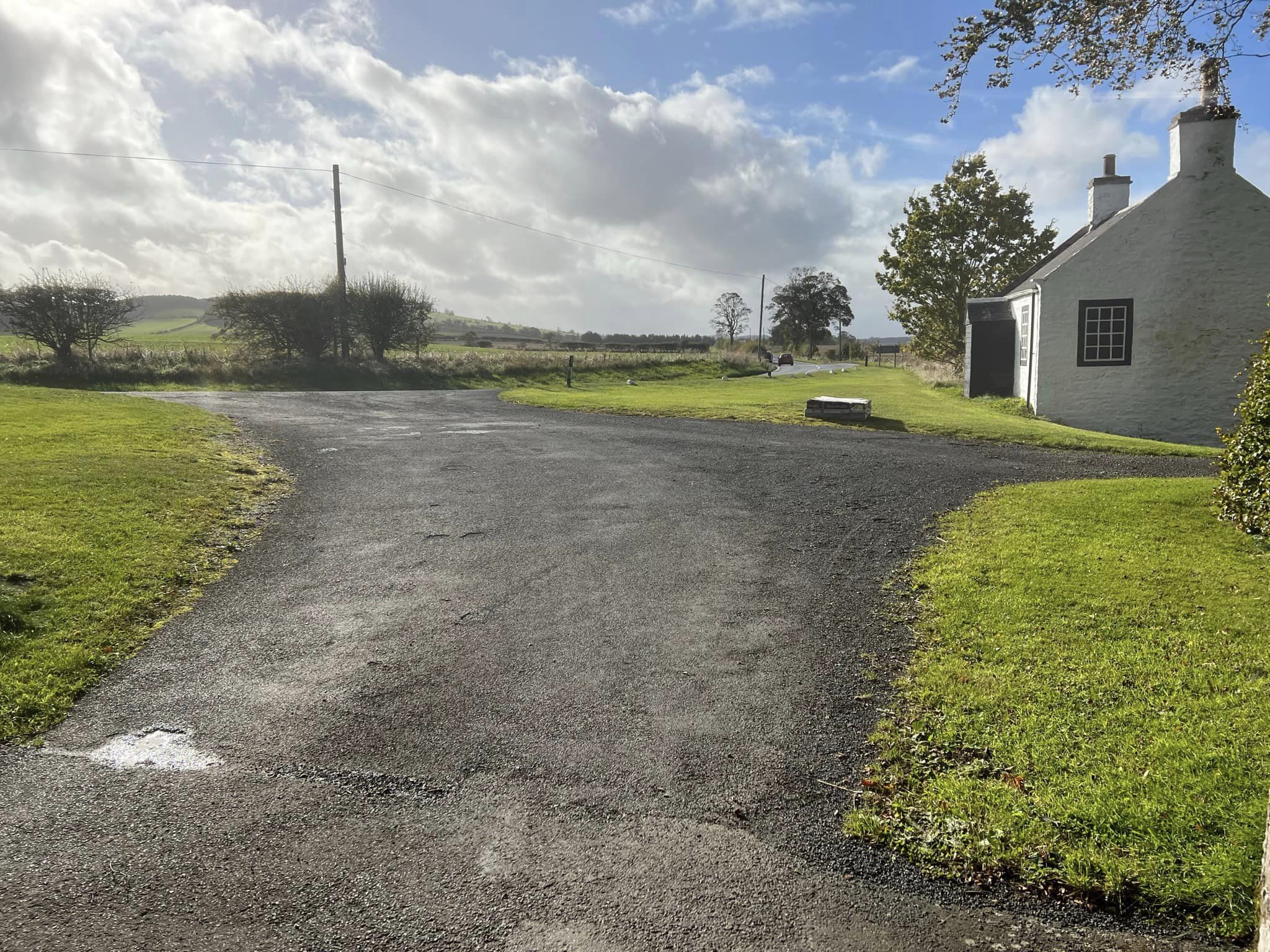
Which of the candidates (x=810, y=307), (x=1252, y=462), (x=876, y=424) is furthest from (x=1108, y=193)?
(x=810, y=307)

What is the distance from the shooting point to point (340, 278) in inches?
1302

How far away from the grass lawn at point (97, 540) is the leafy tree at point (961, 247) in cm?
3807

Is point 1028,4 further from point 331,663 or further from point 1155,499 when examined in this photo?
point 331,663

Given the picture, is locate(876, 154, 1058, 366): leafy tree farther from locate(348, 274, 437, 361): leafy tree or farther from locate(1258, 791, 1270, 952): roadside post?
locate(1258, 791, 1270, 952): roadside post

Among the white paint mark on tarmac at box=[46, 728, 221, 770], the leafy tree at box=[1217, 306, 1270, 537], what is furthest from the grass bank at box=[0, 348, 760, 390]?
the white paint mark on tarmac at box=[46, 728, 221, 770]

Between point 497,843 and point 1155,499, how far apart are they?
10.0m

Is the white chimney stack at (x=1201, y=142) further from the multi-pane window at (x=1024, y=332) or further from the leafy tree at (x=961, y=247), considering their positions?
the leafy tree at (x=961, y=247)

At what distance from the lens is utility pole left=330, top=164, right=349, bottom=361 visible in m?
33.2

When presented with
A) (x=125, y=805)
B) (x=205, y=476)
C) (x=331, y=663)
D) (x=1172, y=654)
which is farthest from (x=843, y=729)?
(x=205, y=476)

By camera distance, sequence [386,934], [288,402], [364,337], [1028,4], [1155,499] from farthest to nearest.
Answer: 1. [364,337]
2. [288,402]
3. [1155,499]
4. [1028,4]
5. [386,934]

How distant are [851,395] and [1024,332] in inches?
244

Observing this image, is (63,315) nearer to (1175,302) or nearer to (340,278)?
(340,278)

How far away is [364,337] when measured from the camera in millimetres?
36531

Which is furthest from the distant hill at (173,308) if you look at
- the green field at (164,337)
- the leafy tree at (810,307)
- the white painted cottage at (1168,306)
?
the white painted cottage at (1168,306)
